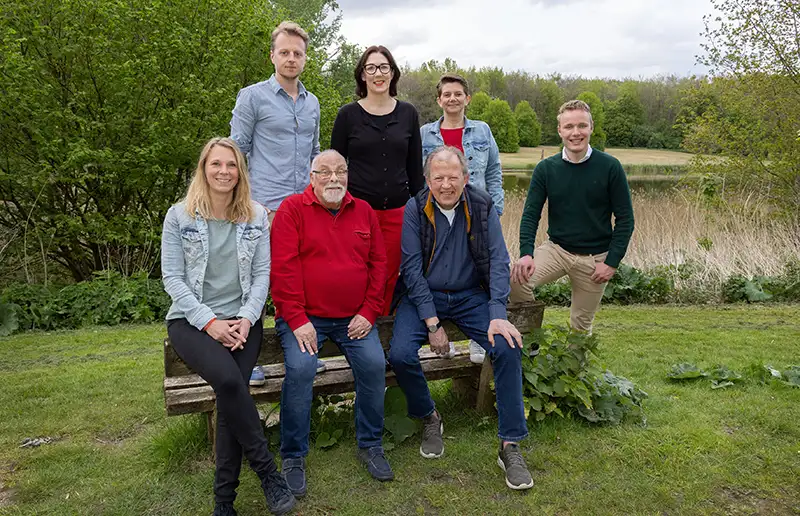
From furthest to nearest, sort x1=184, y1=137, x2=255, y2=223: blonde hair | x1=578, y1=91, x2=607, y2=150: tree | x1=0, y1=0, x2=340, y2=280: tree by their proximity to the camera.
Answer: x1=578, y1=91, x2=607, y2=150: tree → x1=0, y1=0, x2=340, y2=280: tree → x1=184, y1=137, x2=255, y2=223: blonde hair

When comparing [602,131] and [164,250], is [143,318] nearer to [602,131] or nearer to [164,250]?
[164,250]

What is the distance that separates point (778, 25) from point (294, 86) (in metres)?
12.0

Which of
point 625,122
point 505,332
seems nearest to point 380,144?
point 505,332

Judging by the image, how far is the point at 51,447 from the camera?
12.3 feet

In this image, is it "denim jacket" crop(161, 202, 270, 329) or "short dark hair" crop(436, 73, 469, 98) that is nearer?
"denim jacket" crop(161, 202, 270, 329)

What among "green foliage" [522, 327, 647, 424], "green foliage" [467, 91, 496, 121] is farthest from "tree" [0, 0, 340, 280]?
"green foliage" [467, 91, 496, 121]

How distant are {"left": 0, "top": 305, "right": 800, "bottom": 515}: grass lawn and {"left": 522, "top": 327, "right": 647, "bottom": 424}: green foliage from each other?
0.36 feet

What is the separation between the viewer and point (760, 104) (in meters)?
12.4

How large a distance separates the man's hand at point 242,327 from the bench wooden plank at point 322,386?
0.38m

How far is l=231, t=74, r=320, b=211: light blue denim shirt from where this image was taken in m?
3.80

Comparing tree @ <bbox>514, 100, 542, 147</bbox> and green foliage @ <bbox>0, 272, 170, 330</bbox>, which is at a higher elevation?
tree @ <bbox>514, 100, 542, 147</bbox>

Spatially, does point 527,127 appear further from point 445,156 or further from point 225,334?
point 225,334

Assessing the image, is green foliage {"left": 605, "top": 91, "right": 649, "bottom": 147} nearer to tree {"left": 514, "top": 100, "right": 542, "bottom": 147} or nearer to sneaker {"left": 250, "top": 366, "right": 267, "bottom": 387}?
tree {"left": 514, "top": 100, "right": 542, "bottom": 147}

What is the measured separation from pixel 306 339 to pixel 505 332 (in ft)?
3.54
